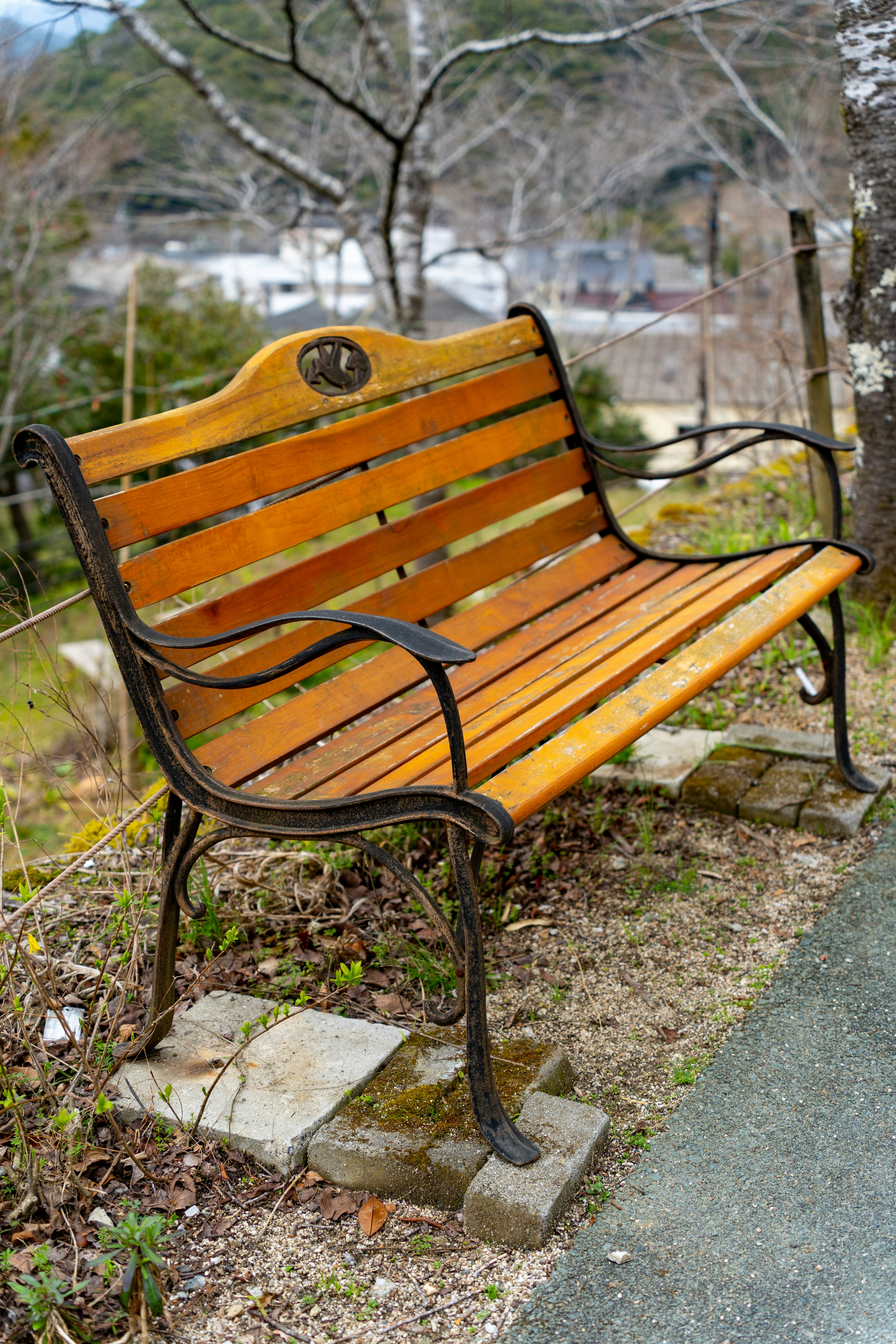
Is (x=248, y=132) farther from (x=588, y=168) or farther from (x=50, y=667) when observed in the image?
(x=588, y=168)

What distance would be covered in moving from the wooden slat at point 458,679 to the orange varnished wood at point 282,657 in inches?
4.4

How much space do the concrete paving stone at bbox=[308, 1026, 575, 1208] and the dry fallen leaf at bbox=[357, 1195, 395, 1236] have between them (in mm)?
19

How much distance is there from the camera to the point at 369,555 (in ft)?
7.32

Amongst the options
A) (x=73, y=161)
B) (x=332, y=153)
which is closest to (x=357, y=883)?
(x=73, y=161)

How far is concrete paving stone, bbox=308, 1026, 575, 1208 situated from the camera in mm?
1613

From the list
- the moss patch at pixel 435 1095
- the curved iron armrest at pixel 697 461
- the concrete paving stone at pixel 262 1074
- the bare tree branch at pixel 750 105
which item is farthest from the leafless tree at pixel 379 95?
the moss patch at pixel 435 1095

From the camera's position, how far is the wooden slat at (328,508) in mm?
1818

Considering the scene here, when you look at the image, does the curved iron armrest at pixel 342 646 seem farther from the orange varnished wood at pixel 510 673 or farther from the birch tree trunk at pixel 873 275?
the birch tree trunk at pixel 873 275

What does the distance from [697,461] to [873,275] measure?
43.0 inches

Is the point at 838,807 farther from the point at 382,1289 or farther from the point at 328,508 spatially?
the point at 382,1289

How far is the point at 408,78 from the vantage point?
12.6m

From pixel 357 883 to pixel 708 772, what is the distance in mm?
993

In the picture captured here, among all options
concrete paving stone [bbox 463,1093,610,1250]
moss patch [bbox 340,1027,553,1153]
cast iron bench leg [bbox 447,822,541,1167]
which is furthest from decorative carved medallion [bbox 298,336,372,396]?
concrete paving stone [bbox 463,1093,610,1250]

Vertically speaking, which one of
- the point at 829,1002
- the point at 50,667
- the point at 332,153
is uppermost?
the point at 332,153
